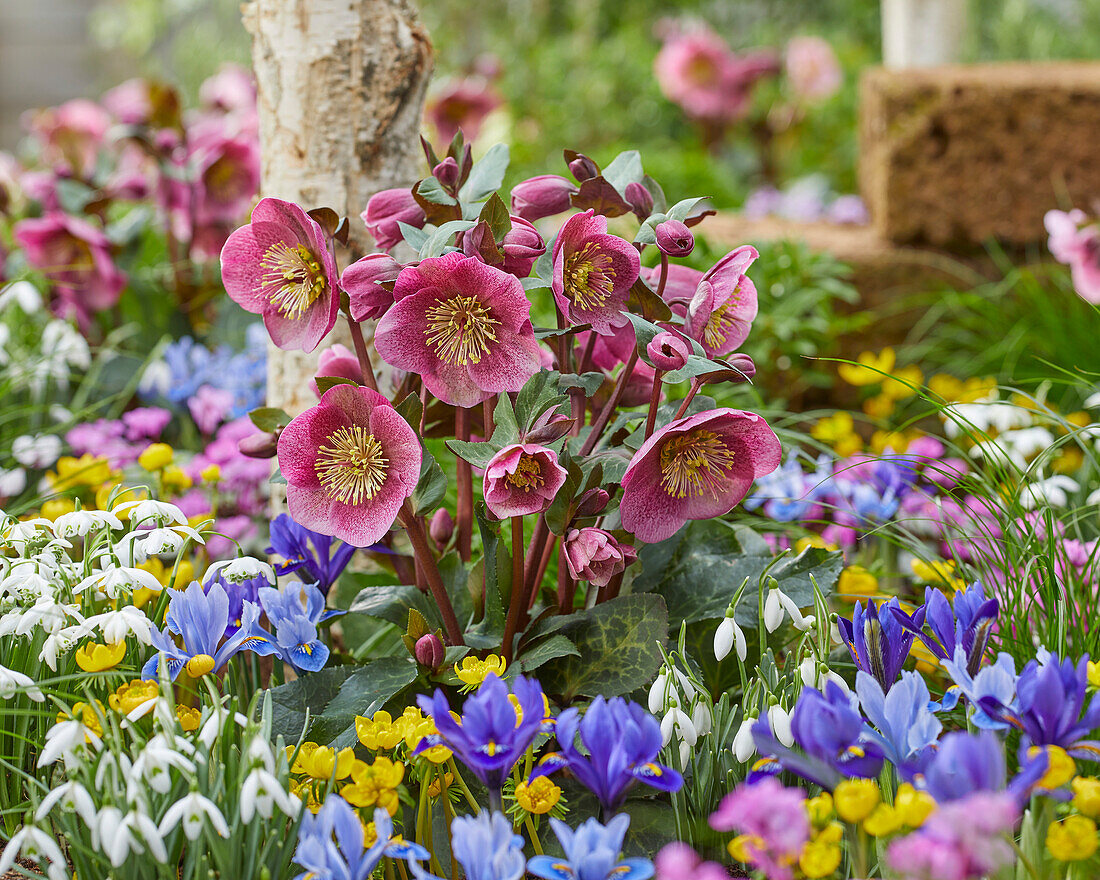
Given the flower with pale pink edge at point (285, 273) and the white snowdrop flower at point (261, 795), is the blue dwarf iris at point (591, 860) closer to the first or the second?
the white snowdrop flower at point (261, 795)

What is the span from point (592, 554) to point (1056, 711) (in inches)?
17.3

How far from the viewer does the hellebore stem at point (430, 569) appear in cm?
106

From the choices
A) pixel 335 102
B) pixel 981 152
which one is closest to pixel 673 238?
pixel 335 102

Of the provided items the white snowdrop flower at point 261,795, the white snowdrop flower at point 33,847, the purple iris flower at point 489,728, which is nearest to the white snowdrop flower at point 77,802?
the white snowdrop flower at point 33,847

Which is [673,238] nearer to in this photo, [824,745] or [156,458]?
[824,745]

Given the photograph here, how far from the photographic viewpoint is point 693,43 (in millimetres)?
4926

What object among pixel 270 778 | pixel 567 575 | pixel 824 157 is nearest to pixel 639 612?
pixel 567 575

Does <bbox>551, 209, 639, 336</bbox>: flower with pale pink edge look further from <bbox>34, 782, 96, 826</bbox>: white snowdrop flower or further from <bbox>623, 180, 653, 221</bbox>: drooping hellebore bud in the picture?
<bbox>34, 782, 96, 826</bbox>: white snowdrop flower

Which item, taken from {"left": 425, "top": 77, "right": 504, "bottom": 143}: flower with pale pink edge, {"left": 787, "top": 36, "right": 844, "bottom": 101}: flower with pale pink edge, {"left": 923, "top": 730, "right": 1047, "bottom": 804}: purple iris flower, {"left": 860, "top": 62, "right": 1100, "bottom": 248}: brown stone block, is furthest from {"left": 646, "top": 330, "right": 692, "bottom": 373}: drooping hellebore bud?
{"left": 787, "top": 36, "right": 844, "bottom": 101}: flower with pale pink edge

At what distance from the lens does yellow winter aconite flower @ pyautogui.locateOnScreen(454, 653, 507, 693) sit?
3.17 feet

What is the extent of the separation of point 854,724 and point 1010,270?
2.30 metres

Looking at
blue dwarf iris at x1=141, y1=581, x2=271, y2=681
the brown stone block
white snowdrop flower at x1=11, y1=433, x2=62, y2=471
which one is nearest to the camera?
blue dwarf iris at x1=141, y1=581, x2=271, y2=681

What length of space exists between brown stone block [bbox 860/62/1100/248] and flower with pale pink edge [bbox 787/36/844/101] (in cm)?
266

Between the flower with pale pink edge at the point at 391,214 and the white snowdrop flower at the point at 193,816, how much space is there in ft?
2.12
